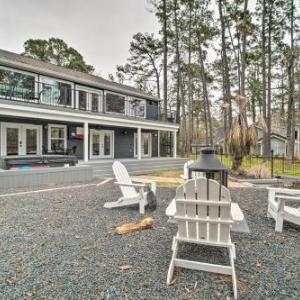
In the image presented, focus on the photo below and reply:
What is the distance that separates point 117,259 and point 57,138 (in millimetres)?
12080

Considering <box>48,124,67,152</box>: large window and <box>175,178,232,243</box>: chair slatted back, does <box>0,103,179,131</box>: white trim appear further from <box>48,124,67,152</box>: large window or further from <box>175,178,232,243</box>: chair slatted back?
<box>175,178,232,243</box>: chair slatted back

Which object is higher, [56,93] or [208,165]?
[56,93]

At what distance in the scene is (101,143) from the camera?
16344 mm

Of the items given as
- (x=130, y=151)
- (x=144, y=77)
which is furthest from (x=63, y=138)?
(x=144, y=77)

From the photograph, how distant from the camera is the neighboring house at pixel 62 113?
11.5 meters

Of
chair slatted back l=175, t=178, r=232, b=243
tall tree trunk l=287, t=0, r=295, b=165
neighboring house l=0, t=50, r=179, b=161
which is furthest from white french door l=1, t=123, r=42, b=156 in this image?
Result: tall tree trunk l=287, t=0, r=295, b=165

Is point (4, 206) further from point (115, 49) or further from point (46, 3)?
point (115, 49)

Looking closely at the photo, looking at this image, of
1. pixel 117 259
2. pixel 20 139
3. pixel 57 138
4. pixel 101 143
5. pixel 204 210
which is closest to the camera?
pixel 204 210

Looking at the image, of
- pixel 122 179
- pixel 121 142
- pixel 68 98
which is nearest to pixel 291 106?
pixel 121 142

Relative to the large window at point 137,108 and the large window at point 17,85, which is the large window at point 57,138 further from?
the large window at point 137,108

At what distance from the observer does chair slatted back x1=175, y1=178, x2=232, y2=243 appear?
2.73 m

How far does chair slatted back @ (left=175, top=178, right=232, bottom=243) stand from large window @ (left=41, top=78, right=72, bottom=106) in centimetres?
1184

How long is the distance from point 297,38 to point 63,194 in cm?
2121

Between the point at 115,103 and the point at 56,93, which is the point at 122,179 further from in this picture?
the point at 115,103
